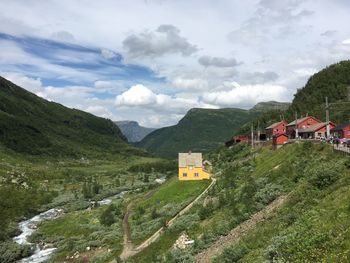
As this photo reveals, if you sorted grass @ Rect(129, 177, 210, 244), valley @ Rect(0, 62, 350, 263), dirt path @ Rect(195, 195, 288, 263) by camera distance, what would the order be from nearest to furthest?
valley @ Rect(0, 62, 350, 263) < dirt path @ Rect(195, 195, 288, 263) < grass @ Rect(129, 177, 210, 244)

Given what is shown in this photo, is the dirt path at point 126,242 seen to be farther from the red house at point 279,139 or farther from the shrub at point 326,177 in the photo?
the red house at point 279,139

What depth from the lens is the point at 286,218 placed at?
95.2 ft

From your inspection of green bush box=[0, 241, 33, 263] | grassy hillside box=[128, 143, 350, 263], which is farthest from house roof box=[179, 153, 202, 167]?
green bush box=[0, 241, 33, 263]

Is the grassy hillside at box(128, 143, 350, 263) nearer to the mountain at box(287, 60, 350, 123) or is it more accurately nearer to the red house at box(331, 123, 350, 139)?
the red house at box(331, 123, 350, 139)

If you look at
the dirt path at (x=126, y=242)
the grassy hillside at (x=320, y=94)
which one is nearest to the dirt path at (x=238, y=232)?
the dirt path at (x=126, y=242)

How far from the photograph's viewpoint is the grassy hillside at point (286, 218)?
784 inches

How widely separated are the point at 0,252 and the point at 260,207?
44450mm

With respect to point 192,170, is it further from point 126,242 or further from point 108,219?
point 126,242

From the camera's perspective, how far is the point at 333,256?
17.2m

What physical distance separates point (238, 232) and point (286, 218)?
27.0ft

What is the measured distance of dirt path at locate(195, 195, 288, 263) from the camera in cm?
3431

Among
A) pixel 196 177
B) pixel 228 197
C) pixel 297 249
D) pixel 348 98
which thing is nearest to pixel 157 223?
pixel 228 197

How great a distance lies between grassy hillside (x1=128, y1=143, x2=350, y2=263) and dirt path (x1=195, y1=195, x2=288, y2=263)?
2.68 ft

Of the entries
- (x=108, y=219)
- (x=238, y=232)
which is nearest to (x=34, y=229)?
(x=108, y=219)
